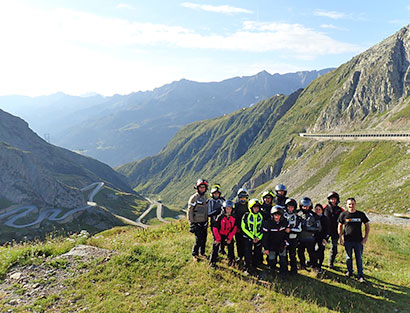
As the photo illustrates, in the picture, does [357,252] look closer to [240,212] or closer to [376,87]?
[240,212]

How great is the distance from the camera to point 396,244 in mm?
20984

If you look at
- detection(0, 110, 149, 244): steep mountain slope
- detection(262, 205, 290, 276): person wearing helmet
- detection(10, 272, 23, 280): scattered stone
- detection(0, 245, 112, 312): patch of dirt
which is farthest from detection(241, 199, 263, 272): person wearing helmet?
detection(0, 110, 149, 244): steep mountain slope

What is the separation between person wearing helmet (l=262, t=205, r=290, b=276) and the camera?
12203 mm

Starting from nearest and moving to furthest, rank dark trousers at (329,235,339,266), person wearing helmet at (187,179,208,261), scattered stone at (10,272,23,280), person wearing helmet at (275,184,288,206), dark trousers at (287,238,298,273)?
scattered stone at (10,272,23,280)
dark trousers at (287,238,298,273)
person wearing helmet at (187,179,208,261)
dark trousers at (329,235,339,266)
person wearing helmet at (275,184,288,206)

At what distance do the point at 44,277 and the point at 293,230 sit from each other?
11.9m

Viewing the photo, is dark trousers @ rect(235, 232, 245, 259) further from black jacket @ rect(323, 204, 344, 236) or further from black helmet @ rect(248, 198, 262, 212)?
black jacket @ rect(323, 204, 344, 236)

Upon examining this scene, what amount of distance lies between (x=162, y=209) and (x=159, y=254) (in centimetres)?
15567

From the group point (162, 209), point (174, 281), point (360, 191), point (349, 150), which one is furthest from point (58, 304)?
point (162, 209)

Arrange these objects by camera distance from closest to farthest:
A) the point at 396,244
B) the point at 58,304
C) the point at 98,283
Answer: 1. the point at 58,304
2. the point at 98,283
3. the point at 396,244

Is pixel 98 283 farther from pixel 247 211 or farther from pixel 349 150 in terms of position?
pixel 349 150

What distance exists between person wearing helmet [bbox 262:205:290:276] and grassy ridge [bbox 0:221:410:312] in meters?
1.02

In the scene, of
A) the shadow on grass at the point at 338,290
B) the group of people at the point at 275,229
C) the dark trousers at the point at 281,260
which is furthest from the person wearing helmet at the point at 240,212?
the dark trousers at the point at 281,260

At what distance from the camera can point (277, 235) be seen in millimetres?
12203

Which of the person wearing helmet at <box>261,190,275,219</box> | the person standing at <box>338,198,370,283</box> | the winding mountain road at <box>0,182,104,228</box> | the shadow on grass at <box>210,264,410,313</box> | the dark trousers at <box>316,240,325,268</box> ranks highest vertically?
the person wearing helmet at <box>261,190,275,219</box>
